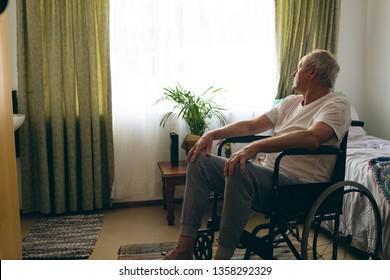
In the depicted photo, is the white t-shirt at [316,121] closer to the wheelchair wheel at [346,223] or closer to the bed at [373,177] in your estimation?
the wheelchair wheel at [346,223]

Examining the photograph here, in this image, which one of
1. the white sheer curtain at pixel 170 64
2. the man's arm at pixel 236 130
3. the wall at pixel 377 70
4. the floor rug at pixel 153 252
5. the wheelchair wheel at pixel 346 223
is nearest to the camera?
the wheelchair wheel at pixel 346 223

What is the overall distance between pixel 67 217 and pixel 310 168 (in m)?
1.91

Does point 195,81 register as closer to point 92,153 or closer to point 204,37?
point 204,37

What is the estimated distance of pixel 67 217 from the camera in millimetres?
2838

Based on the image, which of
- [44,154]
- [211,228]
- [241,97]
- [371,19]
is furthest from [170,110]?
[371,19]

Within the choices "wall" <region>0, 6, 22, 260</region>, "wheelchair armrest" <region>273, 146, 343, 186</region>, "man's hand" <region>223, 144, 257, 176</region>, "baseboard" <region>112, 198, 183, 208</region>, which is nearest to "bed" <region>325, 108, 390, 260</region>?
"wheelchair armrest" <region>273, 146, 343, 186</region>

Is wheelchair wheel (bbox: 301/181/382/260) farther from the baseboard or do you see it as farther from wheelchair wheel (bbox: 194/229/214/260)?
the baseboard

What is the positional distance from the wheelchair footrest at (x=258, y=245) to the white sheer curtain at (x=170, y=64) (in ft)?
5.29

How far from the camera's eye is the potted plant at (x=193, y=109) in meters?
2.86

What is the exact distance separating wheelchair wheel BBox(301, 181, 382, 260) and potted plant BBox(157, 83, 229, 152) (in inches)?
44.1

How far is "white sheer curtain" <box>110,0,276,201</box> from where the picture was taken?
2.95 m

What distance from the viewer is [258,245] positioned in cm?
158

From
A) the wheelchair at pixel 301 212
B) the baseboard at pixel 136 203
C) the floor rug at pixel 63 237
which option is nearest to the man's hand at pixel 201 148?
the wheelchair at pixel 301 212

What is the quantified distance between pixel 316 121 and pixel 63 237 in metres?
1.75
